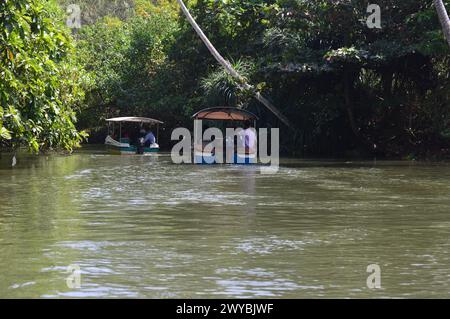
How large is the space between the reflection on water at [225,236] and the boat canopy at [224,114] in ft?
29.2

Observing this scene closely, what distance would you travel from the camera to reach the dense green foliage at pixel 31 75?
Answer: 1580cm

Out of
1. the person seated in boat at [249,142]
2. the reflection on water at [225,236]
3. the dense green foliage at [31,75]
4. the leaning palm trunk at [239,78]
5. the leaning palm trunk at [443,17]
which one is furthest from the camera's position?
the leaning palm trunk at [239,78]

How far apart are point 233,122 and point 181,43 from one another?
8.22 m

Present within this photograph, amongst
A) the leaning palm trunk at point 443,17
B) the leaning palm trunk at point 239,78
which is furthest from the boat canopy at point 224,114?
the leaning palm trunk at point 443,17

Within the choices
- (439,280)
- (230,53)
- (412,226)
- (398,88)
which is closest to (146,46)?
(230,53)

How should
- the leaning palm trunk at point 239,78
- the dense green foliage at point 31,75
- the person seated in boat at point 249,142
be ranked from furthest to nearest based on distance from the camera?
the leaning palm trunk at point 239,78
the person seated in boat at point 249,142
the dense green foliage at point 31,75

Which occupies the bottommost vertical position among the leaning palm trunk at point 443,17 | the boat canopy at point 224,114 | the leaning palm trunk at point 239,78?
the boat canopy at point 224,114

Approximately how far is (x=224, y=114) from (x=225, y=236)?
19573 millimetres

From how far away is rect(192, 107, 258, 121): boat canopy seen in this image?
30359mm

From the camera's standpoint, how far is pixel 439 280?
342 inches

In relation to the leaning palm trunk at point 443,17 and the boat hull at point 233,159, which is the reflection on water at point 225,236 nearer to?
the leaning palm trunk at point 443,17

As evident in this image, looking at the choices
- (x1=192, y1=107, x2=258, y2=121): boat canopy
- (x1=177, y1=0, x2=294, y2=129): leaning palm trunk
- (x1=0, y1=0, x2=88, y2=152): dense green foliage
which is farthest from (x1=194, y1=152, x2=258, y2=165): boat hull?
(x1=0, y1=0, x2=88, y2=152): dense green foliage
